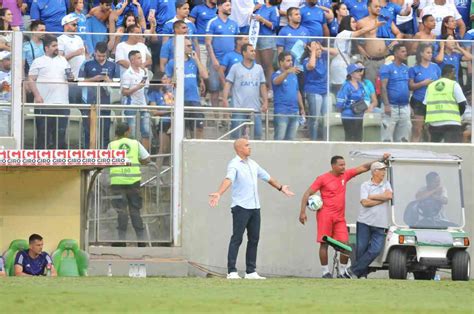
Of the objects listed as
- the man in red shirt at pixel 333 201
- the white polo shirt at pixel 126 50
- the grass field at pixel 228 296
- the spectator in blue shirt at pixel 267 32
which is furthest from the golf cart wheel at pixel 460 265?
the white polo shirt at pixel 126 50

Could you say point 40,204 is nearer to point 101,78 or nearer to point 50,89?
point 50,89

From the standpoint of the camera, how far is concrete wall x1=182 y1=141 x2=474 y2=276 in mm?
22734

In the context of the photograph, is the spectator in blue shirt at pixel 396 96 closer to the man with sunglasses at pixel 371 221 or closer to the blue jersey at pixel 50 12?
the man with sunglasses at pixel 371 221

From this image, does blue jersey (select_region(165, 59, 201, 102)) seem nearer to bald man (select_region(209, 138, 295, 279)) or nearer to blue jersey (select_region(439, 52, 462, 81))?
bald man (select_region(209, 138, 295, 279))

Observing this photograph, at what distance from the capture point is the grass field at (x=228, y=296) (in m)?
13.9

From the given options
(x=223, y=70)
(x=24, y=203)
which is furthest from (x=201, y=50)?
(x=24, y=203)

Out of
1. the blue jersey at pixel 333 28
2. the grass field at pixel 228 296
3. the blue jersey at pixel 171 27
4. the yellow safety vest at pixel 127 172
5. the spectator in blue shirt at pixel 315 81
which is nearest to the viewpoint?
the grass field at pixel 228 296

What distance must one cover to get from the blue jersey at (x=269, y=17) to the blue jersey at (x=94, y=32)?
2.66 meters

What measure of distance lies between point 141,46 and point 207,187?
2.47 m

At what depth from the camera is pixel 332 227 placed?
69.1ft

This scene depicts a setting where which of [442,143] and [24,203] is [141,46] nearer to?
[24,203]

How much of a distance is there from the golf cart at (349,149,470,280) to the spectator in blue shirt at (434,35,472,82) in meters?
1.85

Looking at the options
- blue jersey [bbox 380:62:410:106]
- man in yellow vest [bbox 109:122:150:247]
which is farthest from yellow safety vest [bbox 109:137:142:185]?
blue jersey [bbox 380:62:410:106]

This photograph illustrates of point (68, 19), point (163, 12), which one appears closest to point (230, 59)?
point (163, 12)
